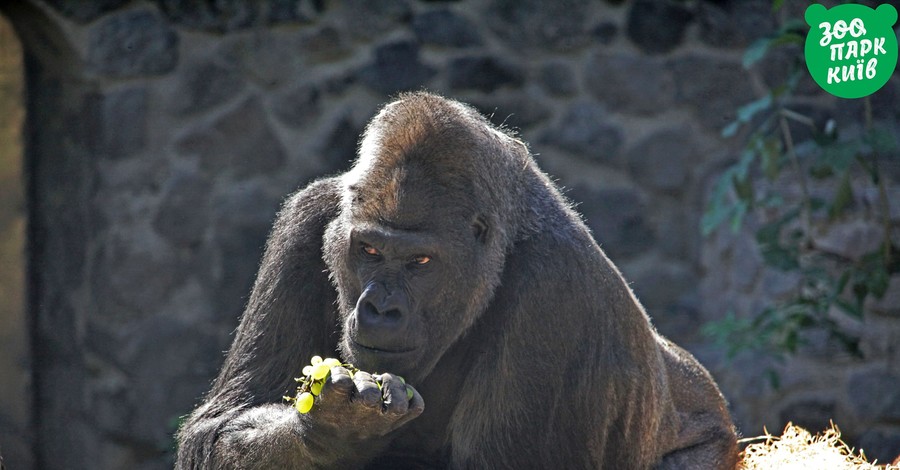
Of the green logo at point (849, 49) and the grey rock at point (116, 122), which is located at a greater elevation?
the green logo at point (849, 49)

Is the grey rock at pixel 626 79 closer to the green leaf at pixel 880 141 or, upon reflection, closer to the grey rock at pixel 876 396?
the green leaf at pixel 880 141

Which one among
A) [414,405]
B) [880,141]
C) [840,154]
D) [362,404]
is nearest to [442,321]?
[414,405]

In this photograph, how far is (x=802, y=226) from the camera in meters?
5.52

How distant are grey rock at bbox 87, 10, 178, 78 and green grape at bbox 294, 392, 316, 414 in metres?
3.51

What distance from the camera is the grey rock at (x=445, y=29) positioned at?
5.98 metres

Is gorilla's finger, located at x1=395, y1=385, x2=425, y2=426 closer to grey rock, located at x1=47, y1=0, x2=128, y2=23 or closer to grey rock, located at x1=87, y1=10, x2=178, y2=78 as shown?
grey rock, located at x1=87, y1=10, x2=178, y2=78

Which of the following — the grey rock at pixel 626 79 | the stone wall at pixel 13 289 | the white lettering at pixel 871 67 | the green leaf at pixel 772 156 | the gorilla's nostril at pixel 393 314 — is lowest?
the stone wall at pixel 13 289

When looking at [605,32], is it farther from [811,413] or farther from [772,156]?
[811,413]

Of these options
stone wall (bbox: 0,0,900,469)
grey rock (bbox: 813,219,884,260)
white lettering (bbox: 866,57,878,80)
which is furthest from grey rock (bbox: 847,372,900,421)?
white lettering (bbox: 866,57,878,80)

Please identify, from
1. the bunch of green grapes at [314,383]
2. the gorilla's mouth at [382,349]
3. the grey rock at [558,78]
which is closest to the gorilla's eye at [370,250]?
the gorilla's mouth at [382,349]

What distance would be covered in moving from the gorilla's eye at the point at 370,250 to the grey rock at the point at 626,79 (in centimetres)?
314

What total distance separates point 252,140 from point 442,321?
3080 mm

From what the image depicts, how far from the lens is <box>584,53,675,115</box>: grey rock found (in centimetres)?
605

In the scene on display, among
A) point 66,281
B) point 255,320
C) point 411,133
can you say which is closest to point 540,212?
point 411,133
